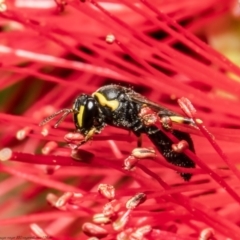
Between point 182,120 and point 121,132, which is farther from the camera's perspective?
point 121,132

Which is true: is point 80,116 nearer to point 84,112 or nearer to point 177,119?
point 84,112

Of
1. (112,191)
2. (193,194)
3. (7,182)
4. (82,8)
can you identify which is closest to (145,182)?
(112,191)

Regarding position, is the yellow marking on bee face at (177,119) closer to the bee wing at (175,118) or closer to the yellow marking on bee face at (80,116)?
the bee wing at (175,118)

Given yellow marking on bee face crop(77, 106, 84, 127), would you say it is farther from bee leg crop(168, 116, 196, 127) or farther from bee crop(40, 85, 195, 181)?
bee leg crop(168, 116, 196, 127)

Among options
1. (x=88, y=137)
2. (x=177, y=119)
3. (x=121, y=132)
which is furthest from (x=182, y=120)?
(x=121, y=132)

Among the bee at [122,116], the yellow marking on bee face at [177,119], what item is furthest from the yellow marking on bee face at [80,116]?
the yellow marking on bee face at [177,119]
